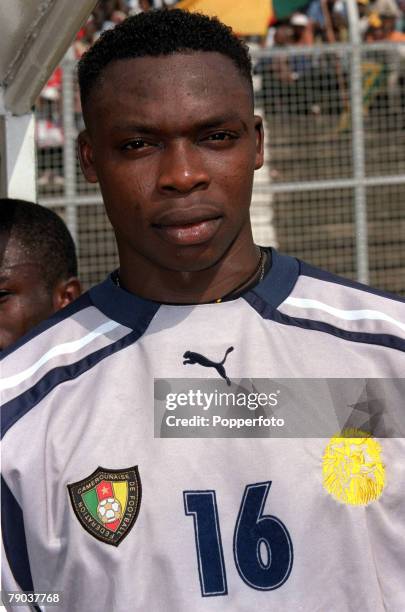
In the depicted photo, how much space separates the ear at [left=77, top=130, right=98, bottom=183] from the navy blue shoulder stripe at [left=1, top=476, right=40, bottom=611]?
586 mm

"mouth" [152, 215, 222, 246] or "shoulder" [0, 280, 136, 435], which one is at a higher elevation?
"mouth" [152, 215, 222, 246]

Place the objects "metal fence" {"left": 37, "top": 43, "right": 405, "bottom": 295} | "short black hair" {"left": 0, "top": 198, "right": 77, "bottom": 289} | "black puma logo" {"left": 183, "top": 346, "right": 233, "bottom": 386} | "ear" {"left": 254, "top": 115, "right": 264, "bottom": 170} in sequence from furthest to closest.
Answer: "metal fence" {"left": 37, "top": 43, "right": 405, "bottom": 295} → "short black hair" {"left": 0, "top": 198, "right": 77, "bottom": 289} → "ear" {"left": 254, "top": 115, "right": 264, "bottom": 170} → "black puma logo" {"left": 183, "top": 346, "right": 233, "bottom": 386}

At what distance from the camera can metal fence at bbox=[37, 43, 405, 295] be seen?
5.84m

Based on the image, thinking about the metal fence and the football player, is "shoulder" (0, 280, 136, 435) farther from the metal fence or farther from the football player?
the metal fence

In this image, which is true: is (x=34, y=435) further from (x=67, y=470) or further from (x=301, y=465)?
(x=301, y=465)

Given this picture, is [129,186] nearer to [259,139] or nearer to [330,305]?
[259,139]

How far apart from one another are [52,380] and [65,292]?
1.14m

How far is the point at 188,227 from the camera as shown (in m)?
1.71

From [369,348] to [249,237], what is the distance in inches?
11.9

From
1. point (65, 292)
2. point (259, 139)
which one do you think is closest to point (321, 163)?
point (65, 292)

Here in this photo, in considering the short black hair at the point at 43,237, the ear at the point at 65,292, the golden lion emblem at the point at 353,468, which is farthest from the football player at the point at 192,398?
the ear at the point at 65,292

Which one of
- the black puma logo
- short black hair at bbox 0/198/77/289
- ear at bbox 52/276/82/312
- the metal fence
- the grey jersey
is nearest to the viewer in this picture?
the grey jersey

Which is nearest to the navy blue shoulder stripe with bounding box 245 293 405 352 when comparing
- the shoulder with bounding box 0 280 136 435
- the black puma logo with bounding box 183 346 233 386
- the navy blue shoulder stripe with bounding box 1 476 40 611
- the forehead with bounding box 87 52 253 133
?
the black puma logo with bounding box 183 346 233 386

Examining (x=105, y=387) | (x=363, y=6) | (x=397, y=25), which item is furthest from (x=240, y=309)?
(x=397, y=25)
